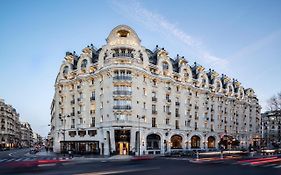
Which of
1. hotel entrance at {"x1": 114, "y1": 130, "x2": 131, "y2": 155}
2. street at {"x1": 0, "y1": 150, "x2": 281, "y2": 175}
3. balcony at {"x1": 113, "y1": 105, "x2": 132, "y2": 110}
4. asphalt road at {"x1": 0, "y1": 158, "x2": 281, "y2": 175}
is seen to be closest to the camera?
asphalt road at {"x1": 0, "y1": 158, "x2": 281, "y2": 175}

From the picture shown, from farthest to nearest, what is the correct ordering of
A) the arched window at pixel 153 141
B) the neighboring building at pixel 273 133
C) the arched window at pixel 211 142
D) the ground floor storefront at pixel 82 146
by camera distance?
the arched window at pixel 211 142, the neighboring building at pixel 273 133, the arched window at pixel 153 141, the ground floor storefront at pixel 82 146

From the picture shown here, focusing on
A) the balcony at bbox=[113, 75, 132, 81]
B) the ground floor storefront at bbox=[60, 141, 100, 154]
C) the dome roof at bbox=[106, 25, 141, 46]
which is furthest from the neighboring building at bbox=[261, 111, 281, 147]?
the ground floor storefront at bbox=[60, 141, 100, 154]

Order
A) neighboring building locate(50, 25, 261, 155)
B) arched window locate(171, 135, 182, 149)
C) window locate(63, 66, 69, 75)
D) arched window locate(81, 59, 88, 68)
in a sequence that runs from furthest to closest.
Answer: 1. window locate(63, 66, 69, 75)
2. arched window locate(171, 135, 182, 149)
3. arched window locate(81, 59, 88, 68)
4. neighboring building locate(50, 25, 261, 155)

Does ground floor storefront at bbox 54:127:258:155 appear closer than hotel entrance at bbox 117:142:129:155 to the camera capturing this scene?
Yes

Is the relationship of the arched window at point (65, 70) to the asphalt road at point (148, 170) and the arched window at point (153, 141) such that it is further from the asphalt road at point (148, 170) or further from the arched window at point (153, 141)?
the asphalt road at point (148, 170)

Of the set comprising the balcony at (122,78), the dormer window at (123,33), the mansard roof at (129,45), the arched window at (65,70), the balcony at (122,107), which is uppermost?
the dormer window at (123,33)

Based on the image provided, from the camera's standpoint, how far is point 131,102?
179 ft

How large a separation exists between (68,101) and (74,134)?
888 cm

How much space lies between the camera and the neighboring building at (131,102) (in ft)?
179

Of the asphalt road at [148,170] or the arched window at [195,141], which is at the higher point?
the asphalt road at [148,170]

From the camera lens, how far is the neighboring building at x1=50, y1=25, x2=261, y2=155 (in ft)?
179

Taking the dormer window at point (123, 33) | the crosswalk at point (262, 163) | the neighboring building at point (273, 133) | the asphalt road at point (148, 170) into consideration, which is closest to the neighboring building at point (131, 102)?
the dormer window at point (123, 33)

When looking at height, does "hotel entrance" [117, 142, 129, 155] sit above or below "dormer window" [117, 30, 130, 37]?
below

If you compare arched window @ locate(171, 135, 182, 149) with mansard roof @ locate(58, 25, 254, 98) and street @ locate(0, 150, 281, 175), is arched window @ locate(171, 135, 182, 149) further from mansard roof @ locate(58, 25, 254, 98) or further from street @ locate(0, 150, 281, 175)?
street @ locate(0, 150, 281, 175)
